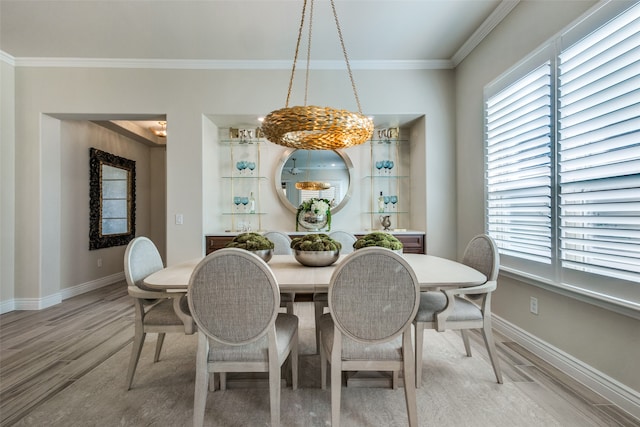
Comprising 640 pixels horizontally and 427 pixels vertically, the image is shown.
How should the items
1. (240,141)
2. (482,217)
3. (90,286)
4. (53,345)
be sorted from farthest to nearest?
(90,286) → (240,141) → (482,217) → (53,345)

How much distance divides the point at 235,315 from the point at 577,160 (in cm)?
222

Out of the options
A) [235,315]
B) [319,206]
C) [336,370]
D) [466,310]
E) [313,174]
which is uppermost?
[313,174]

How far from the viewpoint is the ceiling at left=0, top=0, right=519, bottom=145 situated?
8.37ft

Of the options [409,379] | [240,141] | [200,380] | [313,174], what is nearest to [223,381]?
[200,380]

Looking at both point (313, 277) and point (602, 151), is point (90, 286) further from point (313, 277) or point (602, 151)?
point (602, 151)

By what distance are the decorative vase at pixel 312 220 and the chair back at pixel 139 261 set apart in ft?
6.11

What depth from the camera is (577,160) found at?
1.90 meters

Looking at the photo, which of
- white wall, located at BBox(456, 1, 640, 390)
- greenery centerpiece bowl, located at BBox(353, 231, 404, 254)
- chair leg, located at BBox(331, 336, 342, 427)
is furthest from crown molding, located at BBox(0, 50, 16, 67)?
white wall, located at BBox(456, 1, 640, 390)

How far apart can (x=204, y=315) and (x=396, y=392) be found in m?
1.23

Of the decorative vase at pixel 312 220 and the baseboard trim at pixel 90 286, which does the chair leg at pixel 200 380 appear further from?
the baseboard trim at pixel 90 286

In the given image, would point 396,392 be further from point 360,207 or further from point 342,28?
point 342,28

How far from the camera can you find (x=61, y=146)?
3.83m

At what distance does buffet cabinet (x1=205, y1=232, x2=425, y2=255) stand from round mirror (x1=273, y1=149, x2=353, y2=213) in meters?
0.68

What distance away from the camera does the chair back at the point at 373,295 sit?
130 cm
